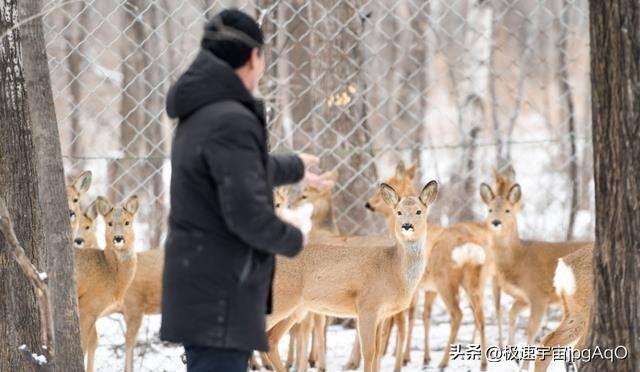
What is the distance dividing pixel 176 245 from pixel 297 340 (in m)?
4.67

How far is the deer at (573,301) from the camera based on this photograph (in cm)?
771

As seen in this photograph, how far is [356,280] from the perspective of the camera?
814 centimetres

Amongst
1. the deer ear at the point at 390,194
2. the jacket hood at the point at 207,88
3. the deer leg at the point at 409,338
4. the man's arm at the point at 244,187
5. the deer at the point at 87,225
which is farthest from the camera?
the deer at the point at 87,225

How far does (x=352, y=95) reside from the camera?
9953 millimetres

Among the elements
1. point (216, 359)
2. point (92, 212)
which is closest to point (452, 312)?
point (92, 212)

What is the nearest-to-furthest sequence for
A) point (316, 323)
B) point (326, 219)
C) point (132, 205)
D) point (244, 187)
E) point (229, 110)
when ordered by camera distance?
point (244, 187), point (229, 110), point (316, 323), point (132, 205), point (326, 219)

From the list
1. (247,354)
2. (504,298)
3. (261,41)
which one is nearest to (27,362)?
(247,354)

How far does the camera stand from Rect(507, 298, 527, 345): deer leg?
30.1 feet

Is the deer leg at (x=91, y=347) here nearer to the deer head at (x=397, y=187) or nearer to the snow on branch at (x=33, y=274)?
the deer head at (x=397, y=187)

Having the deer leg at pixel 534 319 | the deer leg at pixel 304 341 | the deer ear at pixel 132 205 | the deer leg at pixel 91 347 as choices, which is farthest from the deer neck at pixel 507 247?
the deer leg at pixel 91 347

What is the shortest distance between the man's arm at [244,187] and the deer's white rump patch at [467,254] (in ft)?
16.4

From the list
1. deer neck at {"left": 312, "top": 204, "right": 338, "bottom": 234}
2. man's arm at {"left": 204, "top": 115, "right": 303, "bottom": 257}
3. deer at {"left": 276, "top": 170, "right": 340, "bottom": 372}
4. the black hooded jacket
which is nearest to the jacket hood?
the black hooded jacket

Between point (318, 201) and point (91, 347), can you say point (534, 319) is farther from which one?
point (91, 347)

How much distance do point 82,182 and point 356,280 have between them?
2.56m
